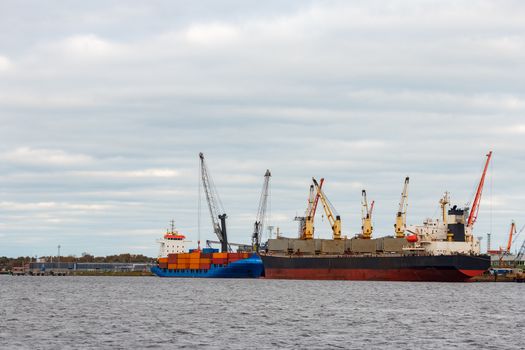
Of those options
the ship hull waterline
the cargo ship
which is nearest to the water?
the ship hull waterline

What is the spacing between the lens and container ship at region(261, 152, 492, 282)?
510 feet

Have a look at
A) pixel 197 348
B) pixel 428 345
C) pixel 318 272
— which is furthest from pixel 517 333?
pixel 318 272

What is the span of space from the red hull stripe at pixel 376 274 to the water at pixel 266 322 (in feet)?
105

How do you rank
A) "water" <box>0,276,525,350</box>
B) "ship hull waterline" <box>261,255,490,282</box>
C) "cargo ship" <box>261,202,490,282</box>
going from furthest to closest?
1. "cargo ship" <box>261,202,490,282</box>
2. "ship hull waterline" <box>261,255,490,282</box>
3. "water" <box>0,276,525,350</box>

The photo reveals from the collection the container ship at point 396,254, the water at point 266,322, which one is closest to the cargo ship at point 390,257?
the container ship at point 396,254

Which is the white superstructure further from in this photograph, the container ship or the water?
the water

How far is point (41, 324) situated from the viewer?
7844cm

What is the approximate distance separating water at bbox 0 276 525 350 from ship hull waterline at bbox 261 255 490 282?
30.0 m

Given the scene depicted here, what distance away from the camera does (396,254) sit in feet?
541

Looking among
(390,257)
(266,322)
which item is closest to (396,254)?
(390,257)

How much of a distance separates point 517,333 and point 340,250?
111501 mm

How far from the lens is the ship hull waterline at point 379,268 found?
504 feet

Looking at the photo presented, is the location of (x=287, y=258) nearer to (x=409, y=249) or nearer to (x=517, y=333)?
(x=409, y=249)

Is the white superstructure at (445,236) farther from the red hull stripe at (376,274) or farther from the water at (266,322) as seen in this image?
the water at (266,322)
